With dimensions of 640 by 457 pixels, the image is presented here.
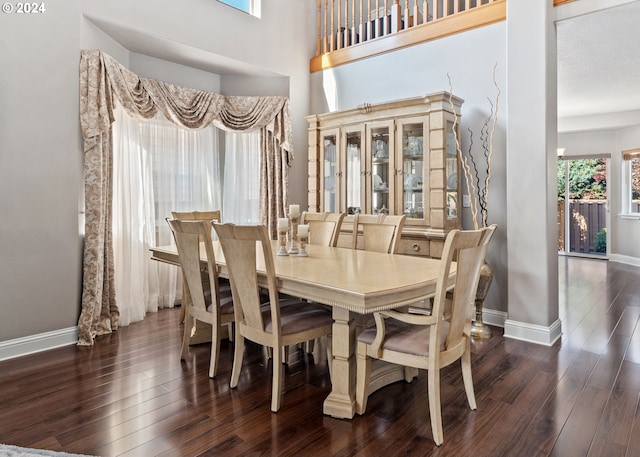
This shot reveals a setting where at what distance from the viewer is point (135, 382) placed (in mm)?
2525

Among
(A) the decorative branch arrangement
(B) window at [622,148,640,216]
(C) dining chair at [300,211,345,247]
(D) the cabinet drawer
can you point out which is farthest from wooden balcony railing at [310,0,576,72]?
(B) window at [622,148,640,216]

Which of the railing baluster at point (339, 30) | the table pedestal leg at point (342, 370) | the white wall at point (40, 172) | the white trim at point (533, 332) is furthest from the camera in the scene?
the railing baluster at point (339, 30)

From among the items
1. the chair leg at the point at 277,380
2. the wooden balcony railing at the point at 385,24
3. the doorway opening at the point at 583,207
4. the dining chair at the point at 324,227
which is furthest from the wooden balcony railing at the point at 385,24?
the doorway opening at the point at 583,207

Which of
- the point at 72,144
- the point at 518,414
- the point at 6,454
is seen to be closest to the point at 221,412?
the point at 6,454

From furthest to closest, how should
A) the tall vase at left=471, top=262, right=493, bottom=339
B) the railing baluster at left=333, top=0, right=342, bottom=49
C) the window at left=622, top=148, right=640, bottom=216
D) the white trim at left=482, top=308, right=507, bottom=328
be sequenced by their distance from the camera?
the window at left=622, top=148, right=640, bottom=216 < the railing baluster at left=333, top=0, right=342, bottom=49 < the white trim at left=482, top=308, right=507, bottom=328 < the tall vase at left=471, top=262, right=493, bottom=339

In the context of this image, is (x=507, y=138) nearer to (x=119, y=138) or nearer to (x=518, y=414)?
(x=518, y=414)

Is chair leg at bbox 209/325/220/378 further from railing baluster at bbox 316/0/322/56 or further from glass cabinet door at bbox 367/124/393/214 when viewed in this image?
railing baluster at bbox 316/0/322/56

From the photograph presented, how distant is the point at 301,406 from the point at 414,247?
2.11 metres

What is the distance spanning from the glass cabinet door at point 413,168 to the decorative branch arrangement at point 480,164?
0.35 metres

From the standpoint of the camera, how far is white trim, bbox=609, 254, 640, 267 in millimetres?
6988

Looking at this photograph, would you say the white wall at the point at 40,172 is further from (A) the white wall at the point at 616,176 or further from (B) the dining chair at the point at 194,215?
(A) the white wall at the point at 616,176

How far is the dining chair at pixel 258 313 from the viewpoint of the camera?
212 centimetres

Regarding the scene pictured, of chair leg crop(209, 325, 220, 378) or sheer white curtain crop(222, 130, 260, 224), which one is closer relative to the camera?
chair leg crop(209, 325, 220, 378)

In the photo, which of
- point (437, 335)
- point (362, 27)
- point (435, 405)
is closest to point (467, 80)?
point (362, 27)
